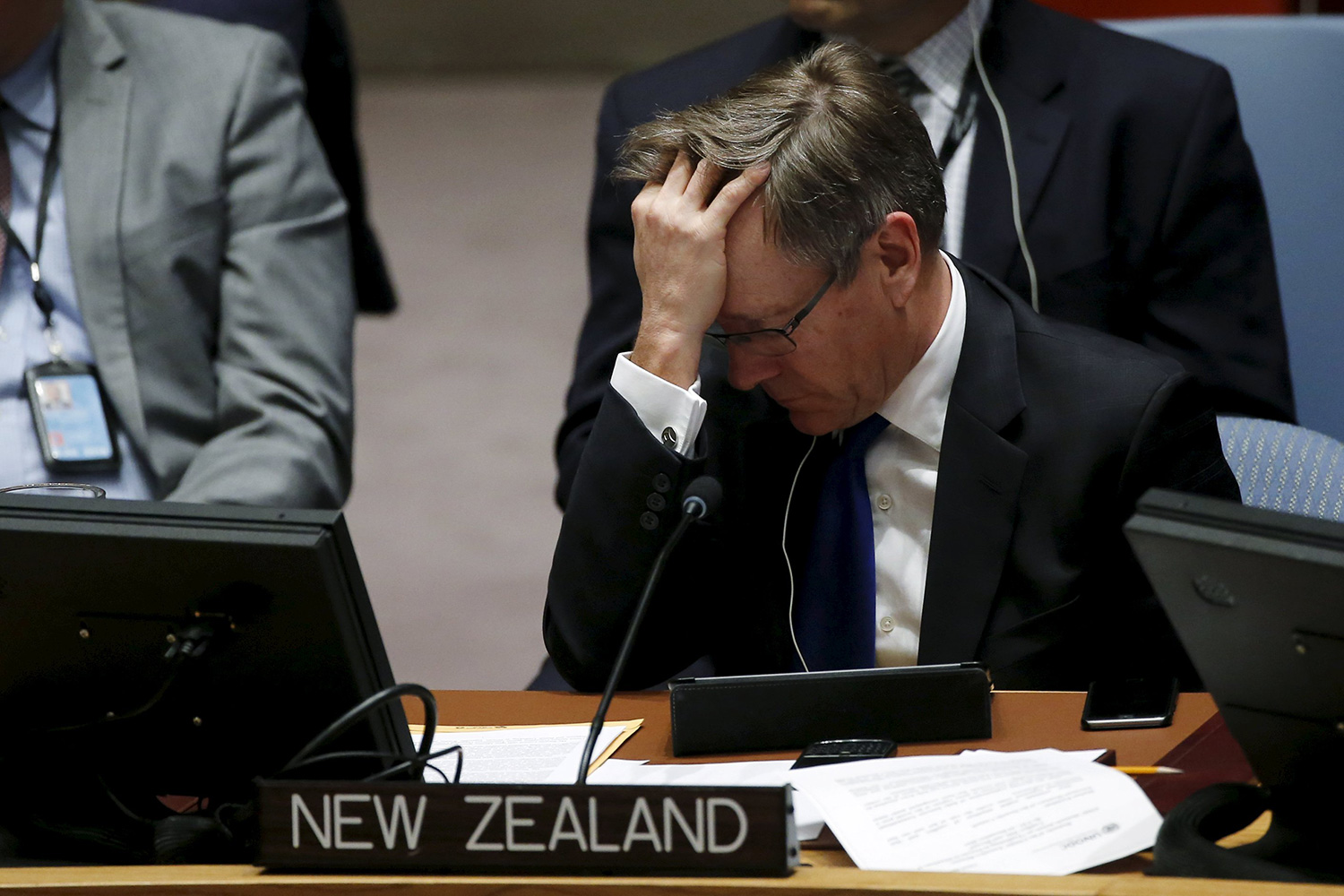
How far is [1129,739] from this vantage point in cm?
123

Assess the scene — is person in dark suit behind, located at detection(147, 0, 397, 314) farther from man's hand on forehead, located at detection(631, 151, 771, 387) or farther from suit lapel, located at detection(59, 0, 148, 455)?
man's hand on forehead, located at detection(631, 151, 771, 387)

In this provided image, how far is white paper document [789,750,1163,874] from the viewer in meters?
1.01

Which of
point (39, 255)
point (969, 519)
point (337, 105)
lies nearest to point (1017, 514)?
point (969, 519)

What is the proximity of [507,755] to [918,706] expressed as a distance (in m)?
0.35

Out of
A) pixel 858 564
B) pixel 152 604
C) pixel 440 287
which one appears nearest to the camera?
pixel 152 604

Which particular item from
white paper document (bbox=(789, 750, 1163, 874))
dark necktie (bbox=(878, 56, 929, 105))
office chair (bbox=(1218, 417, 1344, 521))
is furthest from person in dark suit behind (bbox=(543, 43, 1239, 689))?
dark necktie (bbox=(878, 56, 929, 105))

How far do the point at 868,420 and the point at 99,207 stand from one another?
121cm

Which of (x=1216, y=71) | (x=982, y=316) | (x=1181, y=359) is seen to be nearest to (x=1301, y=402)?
(x=1181, y=359)

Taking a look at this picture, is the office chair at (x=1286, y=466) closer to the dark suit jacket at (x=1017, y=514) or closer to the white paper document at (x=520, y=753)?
the dark suit jacket at (x=1017, y=514)

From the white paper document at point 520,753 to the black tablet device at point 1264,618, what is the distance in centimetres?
50

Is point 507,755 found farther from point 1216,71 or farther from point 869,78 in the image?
point 1216,71

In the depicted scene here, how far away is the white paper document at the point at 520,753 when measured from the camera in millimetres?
1253

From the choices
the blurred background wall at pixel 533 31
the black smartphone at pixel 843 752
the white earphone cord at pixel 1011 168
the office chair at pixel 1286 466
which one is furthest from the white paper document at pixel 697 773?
the blurred background wall at pixel 533 31

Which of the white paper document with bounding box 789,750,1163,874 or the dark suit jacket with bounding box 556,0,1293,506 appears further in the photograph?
the dark suit jacket with bounding box 556,0,1293,506
